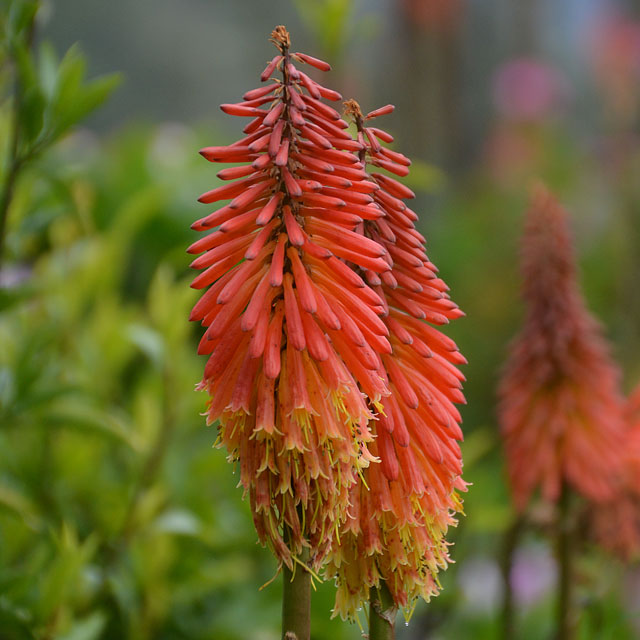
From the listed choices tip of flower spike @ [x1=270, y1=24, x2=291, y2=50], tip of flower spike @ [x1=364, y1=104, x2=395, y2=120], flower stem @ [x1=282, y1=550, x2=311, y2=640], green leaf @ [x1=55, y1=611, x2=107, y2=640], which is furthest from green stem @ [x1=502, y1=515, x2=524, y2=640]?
tip of flower spike @ [x1=270, y1=24, x2=291, y2=50]

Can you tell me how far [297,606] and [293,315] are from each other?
404mm

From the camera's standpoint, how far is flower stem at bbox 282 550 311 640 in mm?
1084

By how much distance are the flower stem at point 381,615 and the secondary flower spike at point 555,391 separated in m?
0.97

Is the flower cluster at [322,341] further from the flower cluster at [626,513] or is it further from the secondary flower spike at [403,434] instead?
the flower cluster at [626,513]

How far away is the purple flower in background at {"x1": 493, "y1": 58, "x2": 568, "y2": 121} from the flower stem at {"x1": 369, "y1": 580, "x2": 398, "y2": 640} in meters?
8.60

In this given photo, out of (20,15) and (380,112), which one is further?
(20,15)

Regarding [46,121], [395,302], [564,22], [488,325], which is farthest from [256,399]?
[564,22]

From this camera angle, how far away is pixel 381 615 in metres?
1.19

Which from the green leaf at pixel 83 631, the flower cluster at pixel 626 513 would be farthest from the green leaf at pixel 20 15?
the flower cluster at pixel 626 513

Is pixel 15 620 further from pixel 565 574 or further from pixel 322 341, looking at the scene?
pixel 565 574

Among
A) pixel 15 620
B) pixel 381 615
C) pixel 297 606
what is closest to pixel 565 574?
pixel 381 615

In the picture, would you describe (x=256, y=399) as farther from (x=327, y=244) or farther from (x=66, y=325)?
(x=66, y=325)

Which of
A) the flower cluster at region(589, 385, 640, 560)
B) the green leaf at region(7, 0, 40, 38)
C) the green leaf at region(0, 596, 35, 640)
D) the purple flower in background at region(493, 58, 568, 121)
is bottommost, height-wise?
the green leaf at region(0, 596, 35, 640)

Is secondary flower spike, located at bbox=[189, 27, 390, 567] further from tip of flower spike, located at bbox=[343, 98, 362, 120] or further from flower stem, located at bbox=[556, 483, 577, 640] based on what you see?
flower stem, located at bbox=[556, 483, 577, 640]
